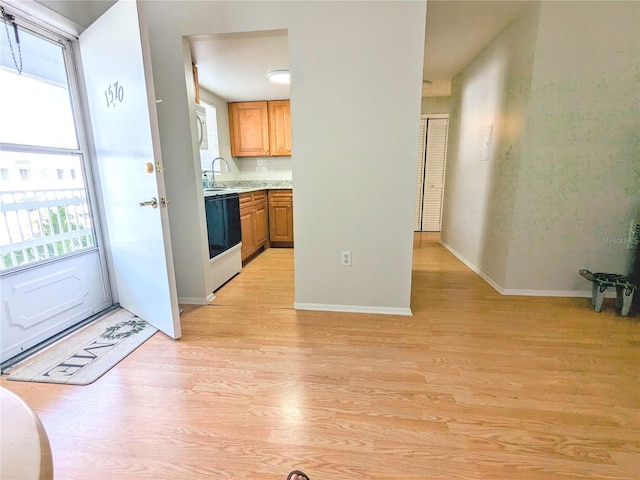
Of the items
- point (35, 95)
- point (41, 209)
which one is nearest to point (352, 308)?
point (41, 209)

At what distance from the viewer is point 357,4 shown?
195 cm

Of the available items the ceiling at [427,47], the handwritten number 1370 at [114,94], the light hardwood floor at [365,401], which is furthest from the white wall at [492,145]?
the handwritten number 1370 at [114,94]

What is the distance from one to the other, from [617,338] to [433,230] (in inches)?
147

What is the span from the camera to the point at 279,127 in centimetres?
464

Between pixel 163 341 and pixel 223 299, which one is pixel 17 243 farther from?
pixel 223 299

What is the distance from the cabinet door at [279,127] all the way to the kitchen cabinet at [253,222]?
2.68 ft

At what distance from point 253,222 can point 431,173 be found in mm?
3312

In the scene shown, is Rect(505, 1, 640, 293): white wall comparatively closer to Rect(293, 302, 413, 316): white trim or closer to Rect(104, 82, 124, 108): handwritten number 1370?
Rect(293, 302, 413, 316): white trim

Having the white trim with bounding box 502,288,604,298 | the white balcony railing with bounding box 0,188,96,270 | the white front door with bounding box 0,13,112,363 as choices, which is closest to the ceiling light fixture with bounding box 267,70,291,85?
the white front door with bounding box 0,13,112,363

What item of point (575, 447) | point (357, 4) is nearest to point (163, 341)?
point (575, 447)

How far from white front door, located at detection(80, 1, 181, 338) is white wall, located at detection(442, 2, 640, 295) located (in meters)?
2.72

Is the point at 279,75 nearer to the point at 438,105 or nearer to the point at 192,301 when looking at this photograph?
the point at 192,301

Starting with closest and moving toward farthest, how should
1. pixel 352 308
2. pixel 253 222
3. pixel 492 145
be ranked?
pixel 352 308 → pixel 492 145 → pixel 253 222

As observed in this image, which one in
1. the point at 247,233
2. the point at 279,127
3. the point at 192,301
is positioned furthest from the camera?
the point at 279,127
